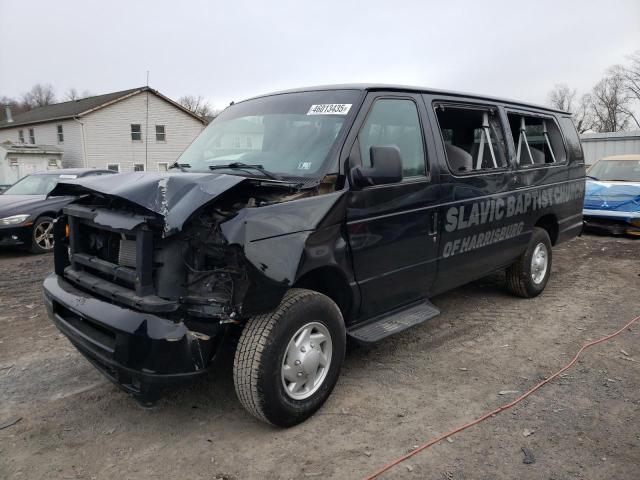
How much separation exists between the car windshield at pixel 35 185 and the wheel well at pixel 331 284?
8.57 meters

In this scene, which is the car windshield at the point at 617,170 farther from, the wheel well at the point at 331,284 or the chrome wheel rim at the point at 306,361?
the chrome wheel rim at the point at 306,361

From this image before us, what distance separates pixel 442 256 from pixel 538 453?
1.77 m

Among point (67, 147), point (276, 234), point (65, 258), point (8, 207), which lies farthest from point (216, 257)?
point (67, 147)

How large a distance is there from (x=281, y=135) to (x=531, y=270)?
11.8 ft

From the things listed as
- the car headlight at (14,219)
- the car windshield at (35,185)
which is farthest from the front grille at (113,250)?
the car windshield at (35,185)

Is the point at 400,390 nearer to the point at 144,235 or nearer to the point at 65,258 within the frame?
the point at 144,235

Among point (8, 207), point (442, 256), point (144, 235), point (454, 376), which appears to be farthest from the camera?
point (8, 207)

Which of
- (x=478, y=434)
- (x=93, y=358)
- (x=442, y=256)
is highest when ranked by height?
(x=442, y=256)

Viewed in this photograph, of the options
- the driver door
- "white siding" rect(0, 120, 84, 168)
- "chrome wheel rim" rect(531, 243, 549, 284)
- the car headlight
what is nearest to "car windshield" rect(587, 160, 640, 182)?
"chrome wheel rim" rect(531, 243, 549, 284)

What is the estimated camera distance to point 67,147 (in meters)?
29.9

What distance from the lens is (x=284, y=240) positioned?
112 inches

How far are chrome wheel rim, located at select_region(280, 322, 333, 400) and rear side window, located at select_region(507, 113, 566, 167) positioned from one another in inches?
126

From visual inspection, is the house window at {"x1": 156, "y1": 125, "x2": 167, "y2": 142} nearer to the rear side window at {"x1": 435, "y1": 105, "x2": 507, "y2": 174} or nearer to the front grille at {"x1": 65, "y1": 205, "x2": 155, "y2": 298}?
the rear side window at {"x1": 435, "y1": 105, "x2": 507, "y2": 174}

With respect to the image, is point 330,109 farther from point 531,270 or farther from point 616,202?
point 616,202
